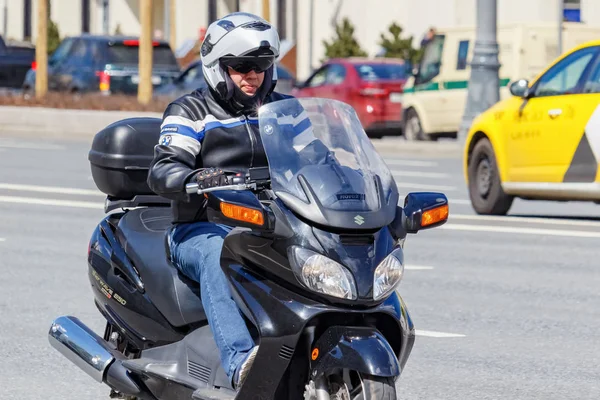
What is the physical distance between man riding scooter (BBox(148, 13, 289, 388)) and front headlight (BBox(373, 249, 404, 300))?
67cm

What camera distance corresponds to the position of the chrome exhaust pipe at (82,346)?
605cm

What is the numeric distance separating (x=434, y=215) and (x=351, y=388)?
2.33ft

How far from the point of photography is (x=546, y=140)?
1409 centimetres

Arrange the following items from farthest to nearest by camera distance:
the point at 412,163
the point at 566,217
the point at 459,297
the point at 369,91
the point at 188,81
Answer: the point at 188,81 < the point at 369,91 < the point at 412,163 < the point at 566,217 < the point at 459,297

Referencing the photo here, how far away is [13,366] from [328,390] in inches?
112

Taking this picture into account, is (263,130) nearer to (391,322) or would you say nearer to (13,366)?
(391,322)

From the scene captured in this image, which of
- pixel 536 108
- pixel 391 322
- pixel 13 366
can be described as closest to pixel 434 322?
pixel 13 366

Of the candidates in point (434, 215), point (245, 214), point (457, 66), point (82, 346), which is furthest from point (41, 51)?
point (245, 214)

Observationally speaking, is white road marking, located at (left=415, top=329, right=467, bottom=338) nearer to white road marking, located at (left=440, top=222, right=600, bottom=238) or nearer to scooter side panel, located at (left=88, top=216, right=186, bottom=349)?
scooter side panel, located at (left=88, top=216, right=186, bottom=349)

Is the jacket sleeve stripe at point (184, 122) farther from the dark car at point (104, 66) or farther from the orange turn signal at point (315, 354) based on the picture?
the dark car at point (104, 66)

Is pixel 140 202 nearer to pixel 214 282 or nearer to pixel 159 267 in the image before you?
pixel 159 267

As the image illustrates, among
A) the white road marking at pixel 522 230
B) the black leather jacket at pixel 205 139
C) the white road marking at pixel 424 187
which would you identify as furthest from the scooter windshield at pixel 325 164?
the white road marking at pixel 424 187

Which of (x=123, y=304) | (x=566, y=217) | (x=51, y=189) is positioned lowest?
(x=51, y=189)

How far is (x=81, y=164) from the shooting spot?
20.4 m
